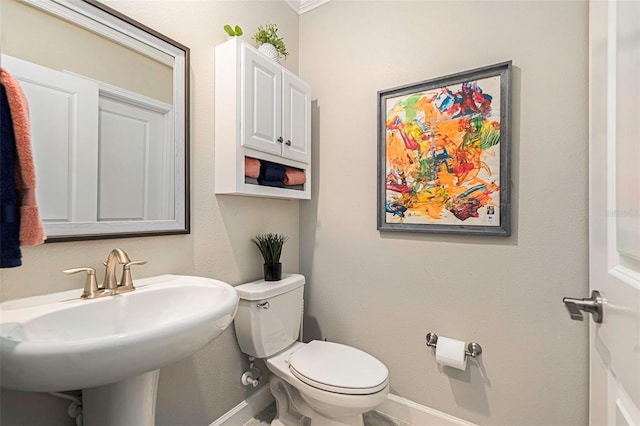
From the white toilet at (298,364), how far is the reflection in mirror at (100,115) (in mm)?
533

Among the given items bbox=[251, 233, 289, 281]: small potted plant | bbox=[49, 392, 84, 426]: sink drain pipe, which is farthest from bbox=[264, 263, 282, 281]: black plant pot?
bbox=[49, 392, 84, 426]: sink drain pipe

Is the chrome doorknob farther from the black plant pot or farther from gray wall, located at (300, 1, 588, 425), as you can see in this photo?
the black plant pot

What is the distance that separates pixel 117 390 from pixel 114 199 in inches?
24.8

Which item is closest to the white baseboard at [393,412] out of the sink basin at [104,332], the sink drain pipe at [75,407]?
the sink drain pipe at [75,407]

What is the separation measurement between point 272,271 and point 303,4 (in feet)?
5.60

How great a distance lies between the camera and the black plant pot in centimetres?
161

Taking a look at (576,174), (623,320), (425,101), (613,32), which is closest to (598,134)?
(613,32)

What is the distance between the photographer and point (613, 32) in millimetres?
610

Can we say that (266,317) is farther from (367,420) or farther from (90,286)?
(367,420)

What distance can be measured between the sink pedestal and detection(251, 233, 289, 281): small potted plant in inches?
29.4

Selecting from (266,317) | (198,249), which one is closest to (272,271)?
(266,317)

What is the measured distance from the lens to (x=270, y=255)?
1.63 meters

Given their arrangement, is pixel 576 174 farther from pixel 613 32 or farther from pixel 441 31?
pixel 441 31

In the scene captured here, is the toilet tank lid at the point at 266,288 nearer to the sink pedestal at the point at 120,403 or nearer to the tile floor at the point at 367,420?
the sink pedestal at the point at 120,403
